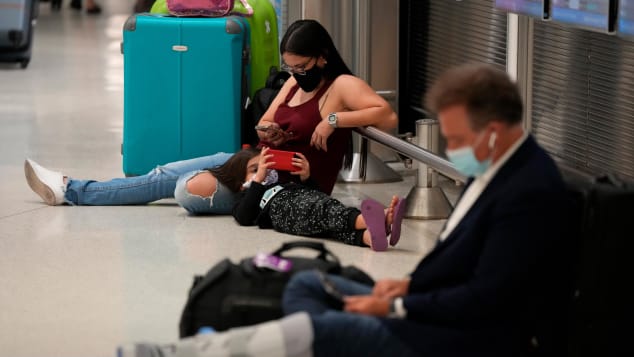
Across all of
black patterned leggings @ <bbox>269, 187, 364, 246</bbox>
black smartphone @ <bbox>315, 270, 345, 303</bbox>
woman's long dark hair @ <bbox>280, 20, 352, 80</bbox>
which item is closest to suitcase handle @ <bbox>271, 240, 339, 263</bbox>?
black smartphone @ <bbox>315, 270, 345, 303</bbox>

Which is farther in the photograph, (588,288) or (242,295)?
(242,295)

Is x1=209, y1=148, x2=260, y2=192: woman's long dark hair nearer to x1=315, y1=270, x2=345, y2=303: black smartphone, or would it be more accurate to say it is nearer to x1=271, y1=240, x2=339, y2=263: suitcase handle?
x1=271, y1=240, x2=339, y2=263: suitcase handle

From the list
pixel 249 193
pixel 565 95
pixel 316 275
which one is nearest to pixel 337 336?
pixel 316 275

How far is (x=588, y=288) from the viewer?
342 cm

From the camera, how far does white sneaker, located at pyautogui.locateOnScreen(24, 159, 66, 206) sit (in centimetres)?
706

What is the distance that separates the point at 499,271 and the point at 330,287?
514 mm

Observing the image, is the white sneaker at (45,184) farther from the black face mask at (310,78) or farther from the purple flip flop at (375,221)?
the purple flip flop at (375,221)

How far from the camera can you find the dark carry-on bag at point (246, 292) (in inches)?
151

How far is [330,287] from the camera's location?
354 centimetres

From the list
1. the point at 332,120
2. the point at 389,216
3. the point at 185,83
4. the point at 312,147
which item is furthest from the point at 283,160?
the point at 185,83

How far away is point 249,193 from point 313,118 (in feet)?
1.61

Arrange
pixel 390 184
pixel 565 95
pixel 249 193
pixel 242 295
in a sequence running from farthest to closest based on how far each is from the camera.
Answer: pixel 390 184 → pixel 565 95 → pixel 249 193 → pixel 242 295

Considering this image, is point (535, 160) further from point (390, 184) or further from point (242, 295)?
point (390, 184)

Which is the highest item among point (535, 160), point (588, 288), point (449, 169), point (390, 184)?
point (535, 160)
